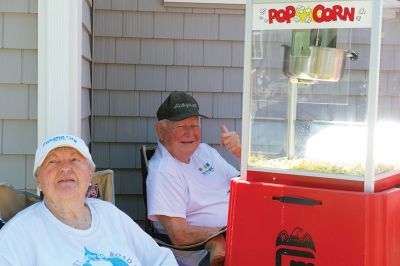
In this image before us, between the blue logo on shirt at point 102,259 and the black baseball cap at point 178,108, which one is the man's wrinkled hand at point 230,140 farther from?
the blue logo on shirt at point 102,259

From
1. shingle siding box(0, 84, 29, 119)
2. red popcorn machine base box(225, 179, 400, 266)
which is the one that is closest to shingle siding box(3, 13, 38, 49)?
shingle siding box(0, 84, 29, 119)

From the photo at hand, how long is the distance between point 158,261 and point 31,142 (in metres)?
0.81

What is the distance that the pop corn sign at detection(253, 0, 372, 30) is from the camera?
244 centimetres

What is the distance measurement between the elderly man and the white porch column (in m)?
0.65

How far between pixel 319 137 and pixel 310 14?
21.8 inches

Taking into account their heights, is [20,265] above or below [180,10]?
below

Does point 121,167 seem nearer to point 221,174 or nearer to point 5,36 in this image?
point 221,174

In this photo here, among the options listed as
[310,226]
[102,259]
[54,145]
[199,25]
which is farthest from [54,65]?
[199,25]

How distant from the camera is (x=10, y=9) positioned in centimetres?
274

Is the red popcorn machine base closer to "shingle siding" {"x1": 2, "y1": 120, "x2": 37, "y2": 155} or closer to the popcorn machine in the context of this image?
the popcorn machine

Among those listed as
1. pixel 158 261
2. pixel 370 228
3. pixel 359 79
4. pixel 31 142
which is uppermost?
pixel 359 79

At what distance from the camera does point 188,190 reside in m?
3.30

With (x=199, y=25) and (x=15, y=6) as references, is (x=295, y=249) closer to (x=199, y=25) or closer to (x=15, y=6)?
(x=15, y=6)

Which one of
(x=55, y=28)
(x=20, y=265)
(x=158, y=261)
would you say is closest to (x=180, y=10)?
(x=55, y=28)
